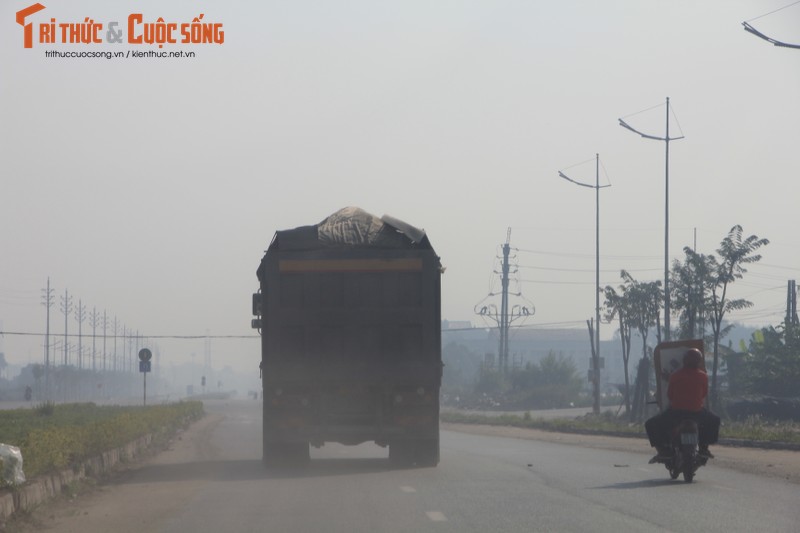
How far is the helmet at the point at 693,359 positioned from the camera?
603 inches

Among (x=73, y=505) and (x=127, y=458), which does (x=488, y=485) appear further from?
(x=127, y=458)

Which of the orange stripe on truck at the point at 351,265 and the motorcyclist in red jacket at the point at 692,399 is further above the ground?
the orange stripe on truck at the point at 351,265

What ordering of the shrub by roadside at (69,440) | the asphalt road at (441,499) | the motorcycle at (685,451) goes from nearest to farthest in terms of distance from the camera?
the asphalt road at (441,499)
the shrub by roadside at (69,440)
the motorcycle at (685,451)

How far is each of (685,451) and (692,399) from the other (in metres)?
0.73

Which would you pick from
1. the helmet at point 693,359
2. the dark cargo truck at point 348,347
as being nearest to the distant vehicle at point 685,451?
the helmet at point 693,359

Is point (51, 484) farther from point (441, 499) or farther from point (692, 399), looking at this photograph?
point (692, 399)

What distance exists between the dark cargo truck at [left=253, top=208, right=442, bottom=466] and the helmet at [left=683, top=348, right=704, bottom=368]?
4720mm

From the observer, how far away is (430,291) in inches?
737

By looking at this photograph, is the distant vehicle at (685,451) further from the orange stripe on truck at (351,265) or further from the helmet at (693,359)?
the orange stripe on truck at (351,265)

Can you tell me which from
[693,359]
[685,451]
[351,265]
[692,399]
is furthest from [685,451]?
[351,265]

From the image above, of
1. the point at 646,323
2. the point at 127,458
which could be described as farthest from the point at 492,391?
the point at 127,458

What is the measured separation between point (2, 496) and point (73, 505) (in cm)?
254

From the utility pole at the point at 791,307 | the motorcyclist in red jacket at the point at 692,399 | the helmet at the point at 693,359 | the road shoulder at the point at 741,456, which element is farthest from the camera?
the utility pole at the point at 791,307

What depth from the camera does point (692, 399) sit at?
15.2m
